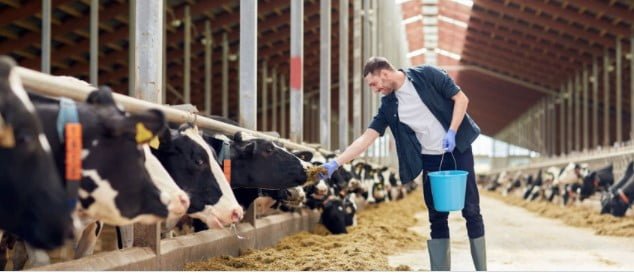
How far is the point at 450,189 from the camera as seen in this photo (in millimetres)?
5527

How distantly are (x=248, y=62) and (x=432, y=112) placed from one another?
3.51 m

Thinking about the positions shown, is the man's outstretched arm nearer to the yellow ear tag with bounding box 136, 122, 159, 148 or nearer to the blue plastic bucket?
the blue plastic bucket

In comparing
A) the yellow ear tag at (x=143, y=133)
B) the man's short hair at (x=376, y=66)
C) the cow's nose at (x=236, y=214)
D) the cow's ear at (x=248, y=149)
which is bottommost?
the cow's nose at (x=236, y=214)

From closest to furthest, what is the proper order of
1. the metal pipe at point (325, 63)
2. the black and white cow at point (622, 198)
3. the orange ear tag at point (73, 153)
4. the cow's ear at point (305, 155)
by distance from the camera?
1. the orange ear tag at point (73, 153)
2. the cow's ear at point (305, 155)
3. the black and white cow at point (622, 198)
4. the metal pipe at point (325, 63)

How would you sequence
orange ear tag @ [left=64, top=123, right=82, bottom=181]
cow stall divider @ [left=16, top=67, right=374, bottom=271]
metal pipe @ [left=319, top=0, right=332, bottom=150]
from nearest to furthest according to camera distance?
orange ear tag @ [left=64, top=123, right=82, bottom=181], cow stall divider @ [left=16, top=67, right=374, bottom=271], metal pipe @ [left=319, top=0, right=332, bottom=150]

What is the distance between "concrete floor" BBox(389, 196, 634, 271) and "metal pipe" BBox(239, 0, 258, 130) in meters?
2.12

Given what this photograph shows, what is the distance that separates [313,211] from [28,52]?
11.0m

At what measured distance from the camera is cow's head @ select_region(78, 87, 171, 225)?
3.03 m

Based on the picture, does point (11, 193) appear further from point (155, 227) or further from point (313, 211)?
point (313, 211)

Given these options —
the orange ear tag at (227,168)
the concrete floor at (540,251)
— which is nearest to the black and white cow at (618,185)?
the concrete floor at (540,251)

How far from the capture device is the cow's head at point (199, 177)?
4578 mm

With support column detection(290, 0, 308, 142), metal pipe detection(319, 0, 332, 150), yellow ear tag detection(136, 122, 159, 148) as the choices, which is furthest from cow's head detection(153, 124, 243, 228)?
metal pipe detection(319, 0, 332, 150)

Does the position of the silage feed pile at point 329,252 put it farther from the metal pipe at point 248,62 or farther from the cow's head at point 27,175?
the cow's head at point 27,175

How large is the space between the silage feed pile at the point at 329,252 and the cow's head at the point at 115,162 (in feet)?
7.99
